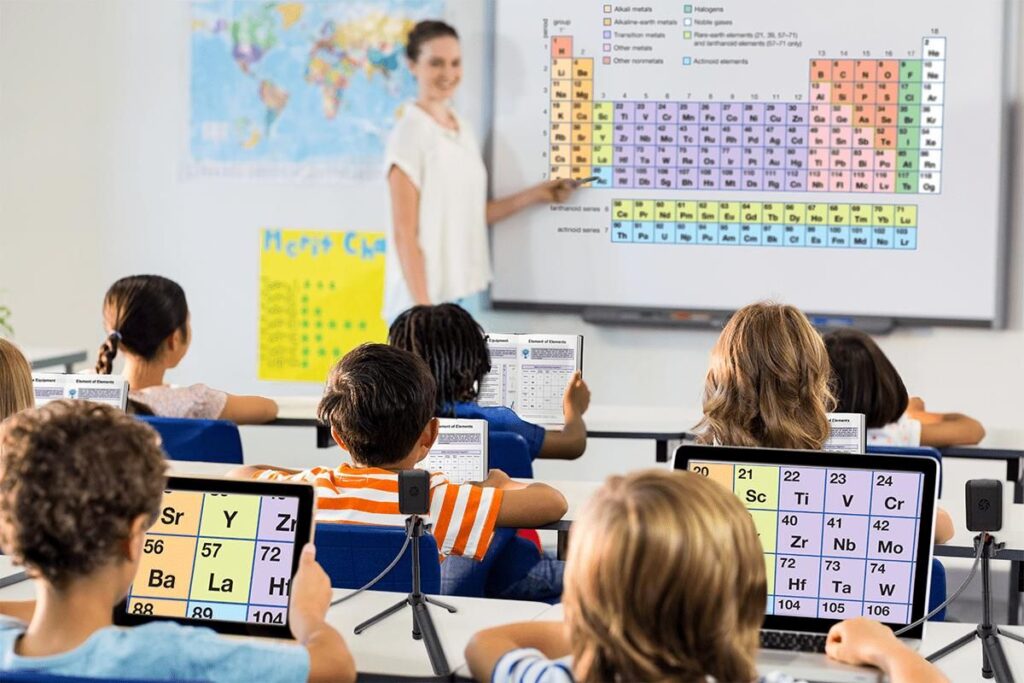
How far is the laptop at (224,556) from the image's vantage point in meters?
1.78

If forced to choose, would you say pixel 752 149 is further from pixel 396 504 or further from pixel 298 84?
pixel 396 504

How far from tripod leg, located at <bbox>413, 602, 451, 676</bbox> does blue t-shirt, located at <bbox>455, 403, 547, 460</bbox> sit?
1019mm

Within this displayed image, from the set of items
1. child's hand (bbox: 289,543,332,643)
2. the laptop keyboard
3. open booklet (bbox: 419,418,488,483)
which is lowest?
the laptop keyboard

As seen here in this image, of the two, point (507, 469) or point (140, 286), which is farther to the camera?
point (140, 286)

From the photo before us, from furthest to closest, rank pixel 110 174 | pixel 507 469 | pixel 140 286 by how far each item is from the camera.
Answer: pixel 110 174 → pixel 140 286 → pixel 507 469

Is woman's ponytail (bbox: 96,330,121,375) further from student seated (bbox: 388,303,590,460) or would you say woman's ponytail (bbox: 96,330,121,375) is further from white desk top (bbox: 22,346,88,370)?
white desk top (bbox: 22,346,88,370)

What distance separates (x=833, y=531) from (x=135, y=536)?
95 centimetres

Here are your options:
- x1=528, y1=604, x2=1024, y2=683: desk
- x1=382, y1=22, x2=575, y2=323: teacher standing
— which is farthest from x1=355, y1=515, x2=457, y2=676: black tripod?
x1=382, y1=22, x2=575, y2=323: teacher standing

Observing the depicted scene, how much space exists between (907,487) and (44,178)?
439cm

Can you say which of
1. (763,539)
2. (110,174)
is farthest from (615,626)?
(110,174)

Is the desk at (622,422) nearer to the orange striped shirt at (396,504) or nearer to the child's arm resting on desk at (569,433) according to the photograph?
the child's arm resting on desk at (569,433)

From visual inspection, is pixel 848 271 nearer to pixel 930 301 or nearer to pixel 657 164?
pixel 930 301

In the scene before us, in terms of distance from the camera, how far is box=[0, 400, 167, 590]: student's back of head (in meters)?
1.41

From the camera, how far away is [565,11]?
Answer: 4.91m
